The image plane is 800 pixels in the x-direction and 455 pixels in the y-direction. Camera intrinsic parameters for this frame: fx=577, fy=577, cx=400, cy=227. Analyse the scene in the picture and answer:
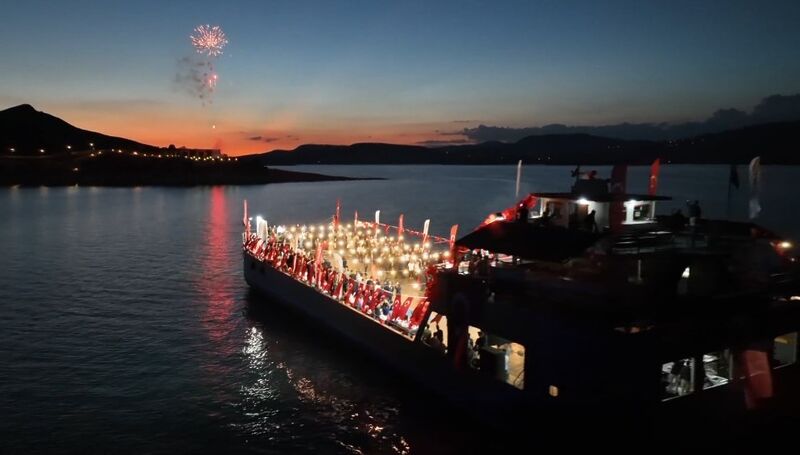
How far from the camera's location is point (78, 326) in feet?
88.9

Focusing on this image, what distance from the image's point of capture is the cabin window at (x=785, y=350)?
1577 centimetres

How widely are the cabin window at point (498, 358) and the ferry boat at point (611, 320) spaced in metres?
0.04

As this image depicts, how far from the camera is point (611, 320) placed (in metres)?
12.2

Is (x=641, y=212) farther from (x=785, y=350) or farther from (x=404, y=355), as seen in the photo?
(x=404, y=355)

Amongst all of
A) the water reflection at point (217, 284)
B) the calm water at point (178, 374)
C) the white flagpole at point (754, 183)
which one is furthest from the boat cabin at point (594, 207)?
the water reflection at point (217, 284)

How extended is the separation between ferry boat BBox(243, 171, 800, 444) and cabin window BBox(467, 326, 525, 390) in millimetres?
40

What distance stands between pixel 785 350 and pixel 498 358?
318 inches

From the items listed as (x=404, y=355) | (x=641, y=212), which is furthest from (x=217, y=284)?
(x=641, y=212)

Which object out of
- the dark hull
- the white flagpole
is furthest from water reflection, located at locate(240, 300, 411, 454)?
the white flagpole

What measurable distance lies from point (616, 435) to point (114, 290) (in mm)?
31665

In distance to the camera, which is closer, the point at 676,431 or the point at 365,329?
the point at 676,431

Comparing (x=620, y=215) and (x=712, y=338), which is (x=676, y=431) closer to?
(x=712, y=338)

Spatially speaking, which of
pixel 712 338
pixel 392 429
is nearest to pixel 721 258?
pixel 712 338

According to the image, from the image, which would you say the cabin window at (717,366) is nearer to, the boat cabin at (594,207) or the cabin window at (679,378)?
the cabin window at (679,378)
